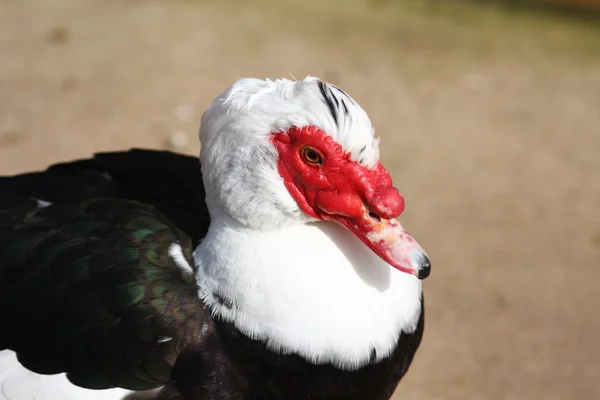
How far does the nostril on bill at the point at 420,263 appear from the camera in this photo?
2.44 m

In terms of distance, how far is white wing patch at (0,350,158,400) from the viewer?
2.49 m

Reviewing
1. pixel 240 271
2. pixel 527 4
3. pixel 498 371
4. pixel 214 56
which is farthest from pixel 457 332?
pixel 527 4

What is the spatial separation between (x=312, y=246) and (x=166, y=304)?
505mm

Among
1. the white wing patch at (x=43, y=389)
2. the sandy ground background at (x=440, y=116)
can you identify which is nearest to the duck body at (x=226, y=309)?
the white wing patch at (x=43, y=389)

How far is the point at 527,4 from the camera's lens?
6.22m

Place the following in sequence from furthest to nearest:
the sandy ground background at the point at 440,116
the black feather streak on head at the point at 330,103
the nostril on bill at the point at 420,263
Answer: the sandy ground background at the point at 440,116
the nostril on bill at the point at 420,263
the black feather streak on head at the point at 330,103

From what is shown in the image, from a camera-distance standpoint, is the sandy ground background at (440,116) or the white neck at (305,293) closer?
the white neck at (305,293)

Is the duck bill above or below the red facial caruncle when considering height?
below

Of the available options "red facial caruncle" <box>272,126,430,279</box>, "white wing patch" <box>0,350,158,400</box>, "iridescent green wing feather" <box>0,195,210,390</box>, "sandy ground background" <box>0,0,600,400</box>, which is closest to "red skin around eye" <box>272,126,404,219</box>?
"red facial caruncle" <box>272,126,430,279</box>

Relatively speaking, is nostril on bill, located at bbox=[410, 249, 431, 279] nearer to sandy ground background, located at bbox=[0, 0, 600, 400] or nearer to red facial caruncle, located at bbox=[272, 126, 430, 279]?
red facial caruncle, located at bbox=[272, 126, 430, 279]

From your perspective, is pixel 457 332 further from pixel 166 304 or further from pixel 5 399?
pixel 5 399

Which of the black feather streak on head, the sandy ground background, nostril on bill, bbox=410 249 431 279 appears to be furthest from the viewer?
the sandy ground background

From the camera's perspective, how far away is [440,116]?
202 inches

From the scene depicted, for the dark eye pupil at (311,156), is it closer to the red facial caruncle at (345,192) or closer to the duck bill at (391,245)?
the red facial caruncle at (345,192)
